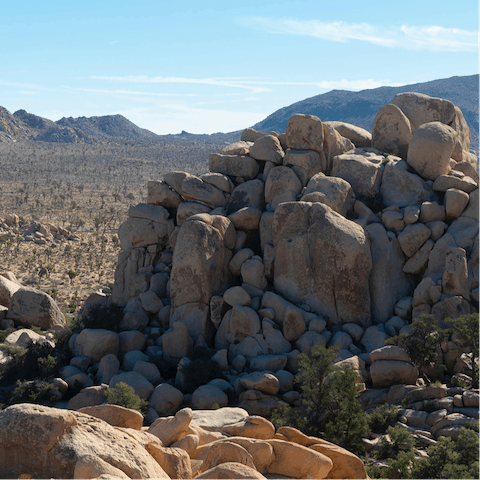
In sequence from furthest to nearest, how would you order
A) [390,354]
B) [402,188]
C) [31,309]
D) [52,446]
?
[31,309]
[402,188]
[390,354]
[52,446]

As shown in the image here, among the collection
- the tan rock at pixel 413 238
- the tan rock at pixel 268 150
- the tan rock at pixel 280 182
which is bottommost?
the tan rock at pixel 413 238

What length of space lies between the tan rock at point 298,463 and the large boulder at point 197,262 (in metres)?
14.4

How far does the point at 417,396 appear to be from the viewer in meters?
22.3

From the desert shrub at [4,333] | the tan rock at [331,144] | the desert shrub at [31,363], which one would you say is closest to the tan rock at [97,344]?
the desert shrub at [31,363]

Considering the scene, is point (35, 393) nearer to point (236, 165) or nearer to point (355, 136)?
point (236, 165)

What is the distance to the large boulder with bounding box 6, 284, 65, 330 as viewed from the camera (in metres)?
32.5

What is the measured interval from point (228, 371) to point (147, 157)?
145 m

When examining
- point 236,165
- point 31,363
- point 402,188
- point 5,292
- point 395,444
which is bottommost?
point 31,363

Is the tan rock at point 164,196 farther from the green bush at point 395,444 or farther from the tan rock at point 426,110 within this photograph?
the green bush at point 395,444

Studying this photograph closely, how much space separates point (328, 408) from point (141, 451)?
34.4ft

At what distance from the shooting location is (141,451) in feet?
39.1

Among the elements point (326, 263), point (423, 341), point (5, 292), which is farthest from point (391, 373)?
point (5, 292)

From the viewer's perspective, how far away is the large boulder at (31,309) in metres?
32.5

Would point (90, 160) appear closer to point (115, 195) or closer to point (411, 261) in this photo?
point (115, 195)
